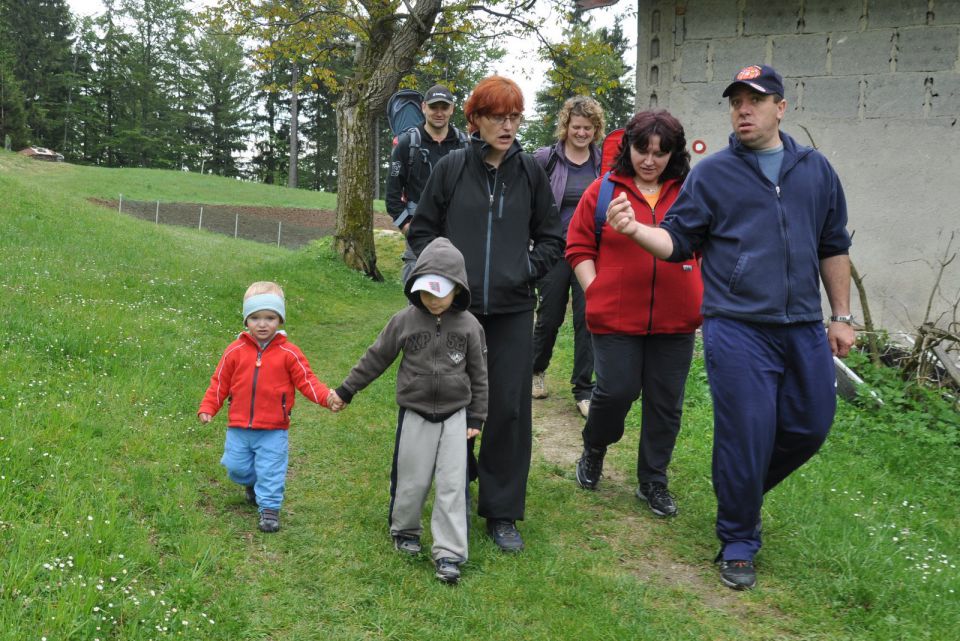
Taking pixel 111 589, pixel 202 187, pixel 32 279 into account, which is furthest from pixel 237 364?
pixel 202 187

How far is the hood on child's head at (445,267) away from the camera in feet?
12.3

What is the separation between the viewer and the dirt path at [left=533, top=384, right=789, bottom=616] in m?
3.66

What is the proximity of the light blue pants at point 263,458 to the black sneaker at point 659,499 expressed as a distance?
2.13 m

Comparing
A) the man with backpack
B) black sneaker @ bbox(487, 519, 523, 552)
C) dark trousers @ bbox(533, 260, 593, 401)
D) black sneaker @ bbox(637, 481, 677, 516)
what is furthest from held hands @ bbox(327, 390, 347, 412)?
dark trousers @ bbox(533, 260, 593, 401)

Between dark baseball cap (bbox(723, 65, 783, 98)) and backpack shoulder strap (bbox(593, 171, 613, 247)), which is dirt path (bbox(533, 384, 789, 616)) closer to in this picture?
backpack shoulder strap (bbox(593, 171, 613, 247))

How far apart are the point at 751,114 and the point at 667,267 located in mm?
954

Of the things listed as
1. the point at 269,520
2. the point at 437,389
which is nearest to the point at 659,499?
the point at 437,389

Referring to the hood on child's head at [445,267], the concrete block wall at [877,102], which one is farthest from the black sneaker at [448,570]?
the concrete block wall at [877,102]

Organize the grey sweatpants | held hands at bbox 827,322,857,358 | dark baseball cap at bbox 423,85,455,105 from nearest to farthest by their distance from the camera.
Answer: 1. the grey sweatpants
2. held hands at bbox 827,322,857,358
3. dark baseball cap at bbox 423,85,455,105

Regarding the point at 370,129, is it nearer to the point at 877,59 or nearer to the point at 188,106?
the point at 877,59

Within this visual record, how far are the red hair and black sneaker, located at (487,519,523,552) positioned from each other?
83.1 inches

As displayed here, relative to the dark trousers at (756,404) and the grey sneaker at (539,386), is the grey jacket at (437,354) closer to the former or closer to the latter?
the dark trousers at (756,404)

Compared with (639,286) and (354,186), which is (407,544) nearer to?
(639,286)

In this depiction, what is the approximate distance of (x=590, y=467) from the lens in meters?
5.05
